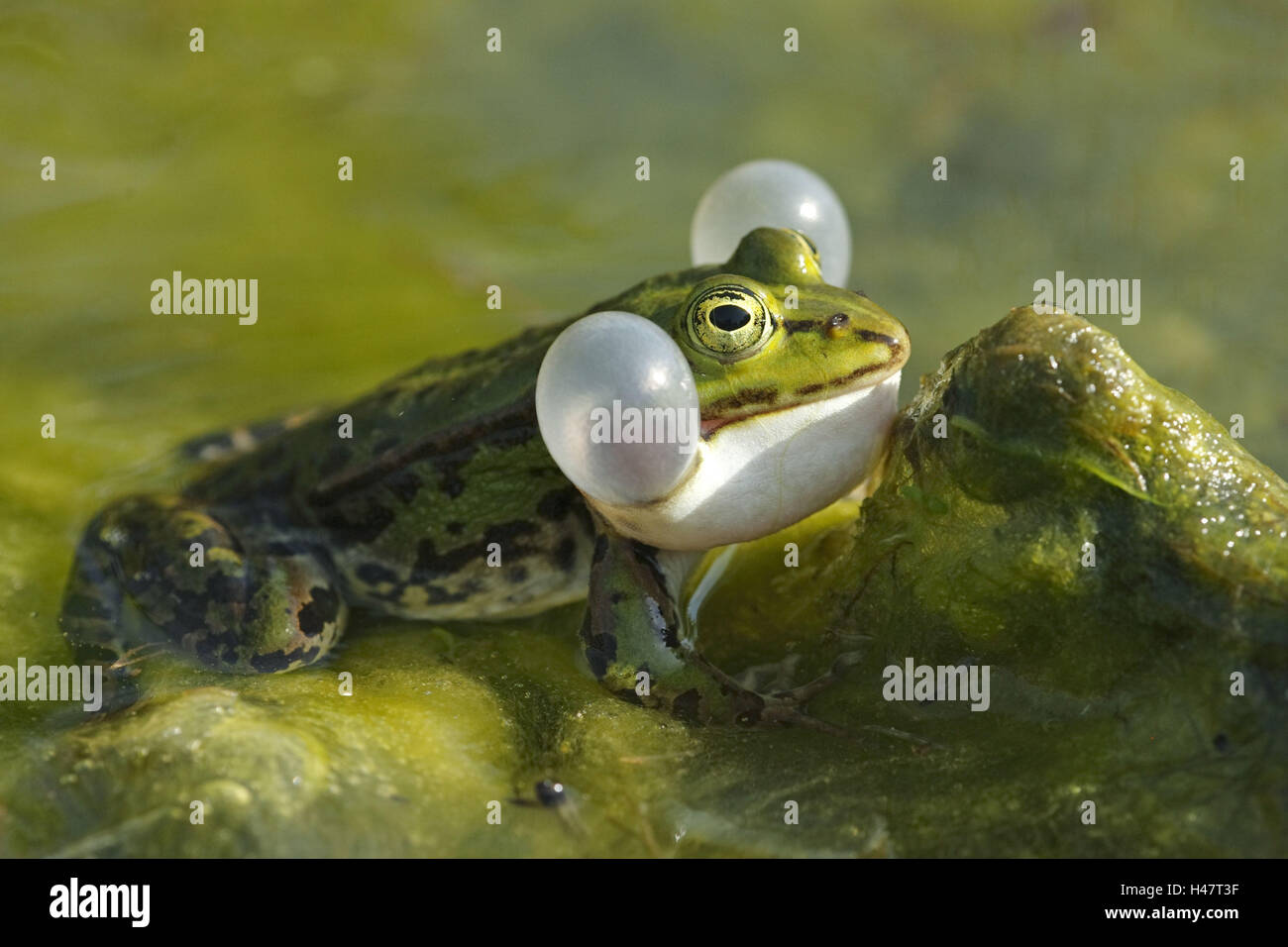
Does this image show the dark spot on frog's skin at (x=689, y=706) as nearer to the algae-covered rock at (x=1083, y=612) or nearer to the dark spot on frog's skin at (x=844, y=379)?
the algae-covered rock at (x=1083, y=612)

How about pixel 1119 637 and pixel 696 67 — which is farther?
pixel 696 67

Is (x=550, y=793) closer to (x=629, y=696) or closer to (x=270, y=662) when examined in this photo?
(x=629, y=696)

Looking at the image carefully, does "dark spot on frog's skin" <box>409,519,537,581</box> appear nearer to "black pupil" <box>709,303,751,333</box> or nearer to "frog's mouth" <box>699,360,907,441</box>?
"frog's mouth" <box>699,360,907,441</box>

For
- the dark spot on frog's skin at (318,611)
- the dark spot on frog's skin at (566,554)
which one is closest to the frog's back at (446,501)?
the dark spot on frog's skin at (566,554)

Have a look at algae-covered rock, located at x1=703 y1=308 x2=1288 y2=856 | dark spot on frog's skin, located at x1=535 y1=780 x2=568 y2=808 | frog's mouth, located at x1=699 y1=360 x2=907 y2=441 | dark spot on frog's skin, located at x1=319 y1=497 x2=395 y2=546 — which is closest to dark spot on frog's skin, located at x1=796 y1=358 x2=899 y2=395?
frog's mouth, located at x1=699 y1=360 x2=907 y2=441

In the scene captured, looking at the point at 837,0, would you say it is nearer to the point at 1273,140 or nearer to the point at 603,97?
the point at 603,97
